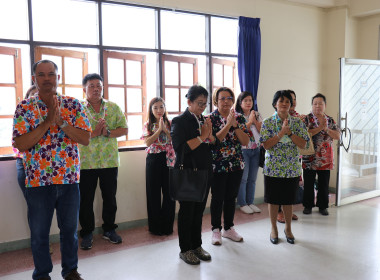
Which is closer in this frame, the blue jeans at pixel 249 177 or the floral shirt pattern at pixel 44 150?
the floral shirt pattern at pixel 44 150

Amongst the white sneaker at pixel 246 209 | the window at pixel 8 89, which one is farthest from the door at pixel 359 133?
the window at pixel 8 89

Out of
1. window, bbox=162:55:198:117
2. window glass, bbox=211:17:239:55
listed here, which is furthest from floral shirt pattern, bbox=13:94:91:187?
window glass, bbox=211:17:239:55

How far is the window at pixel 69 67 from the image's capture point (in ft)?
11.9

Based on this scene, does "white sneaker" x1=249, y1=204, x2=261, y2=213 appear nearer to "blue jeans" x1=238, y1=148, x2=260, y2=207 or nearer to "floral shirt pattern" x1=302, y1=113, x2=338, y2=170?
"blue jeans" x1=238, y1=148, x2=260, y2=207

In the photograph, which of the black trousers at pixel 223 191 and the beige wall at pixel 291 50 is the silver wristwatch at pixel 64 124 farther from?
the beige wall at pixel 291 50

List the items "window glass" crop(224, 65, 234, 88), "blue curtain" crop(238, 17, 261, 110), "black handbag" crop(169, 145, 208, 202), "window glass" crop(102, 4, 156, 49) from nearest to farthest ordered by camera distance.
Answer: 1. "black handbag" crop(169, 145, 208, 202)
2. "window glass" crop(102, 4, 156, 49)
3. "blue curtain" crop(238, 17, 261, 110)
4. "window glass" crop(224, 65, 234, 88)

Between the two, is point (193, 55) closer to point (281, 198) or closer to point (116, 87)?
point (116, 87)

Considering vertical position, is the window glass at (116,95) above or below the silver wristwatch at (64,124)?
above

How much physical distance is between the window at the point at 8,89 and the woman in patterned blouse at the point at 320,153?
3.21m

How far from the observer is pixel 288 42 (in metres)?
5.20

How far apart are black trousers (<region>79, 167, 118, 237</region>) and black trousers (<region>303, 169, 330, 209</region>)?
2343mm

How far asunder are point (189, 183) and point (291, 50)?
11.2 ft

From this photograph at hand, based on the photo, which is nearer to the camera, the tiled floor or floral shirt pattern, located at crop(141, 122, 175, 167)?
the tiled floor

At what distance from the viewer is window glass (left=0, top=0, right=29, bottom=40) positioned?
339 centimetres
